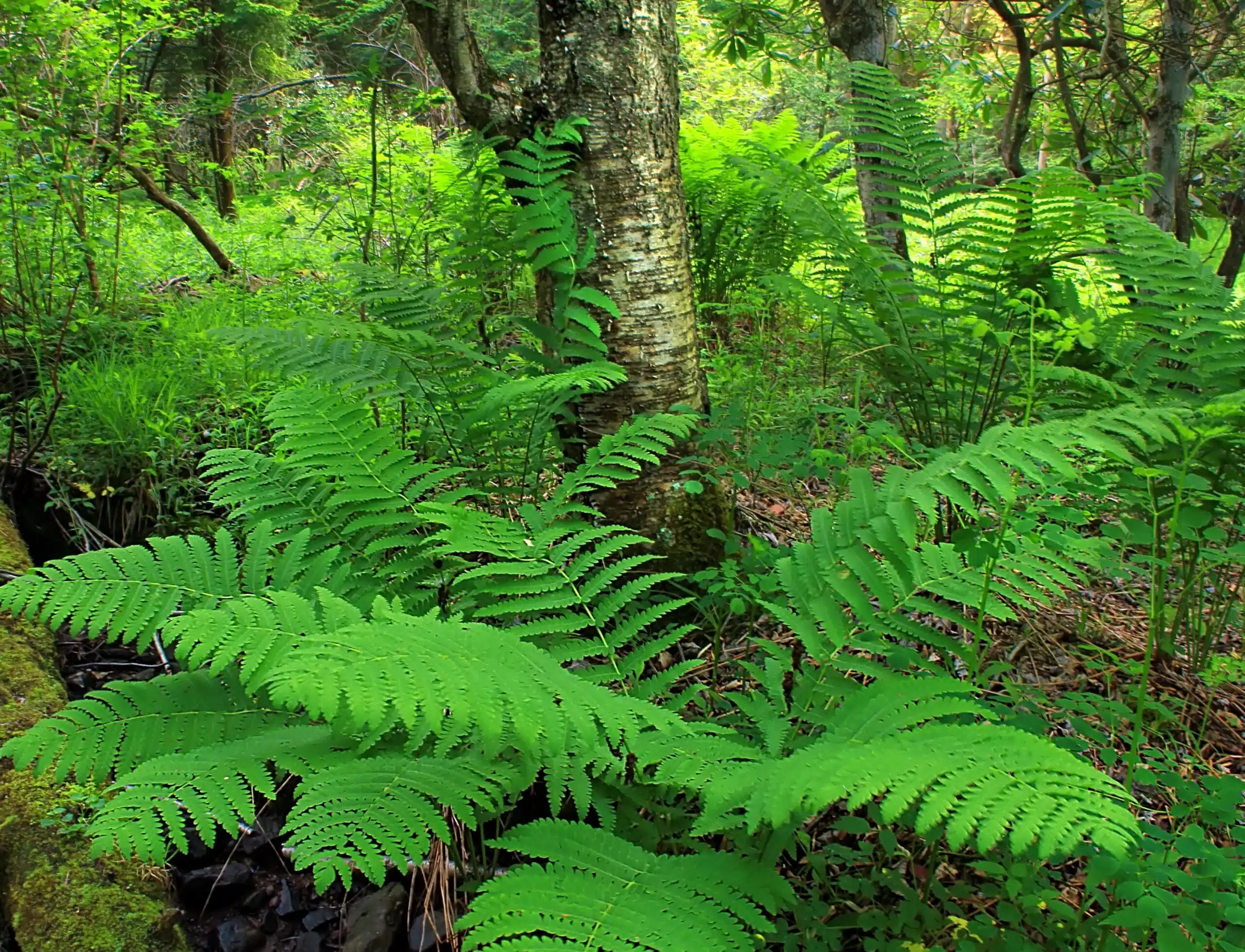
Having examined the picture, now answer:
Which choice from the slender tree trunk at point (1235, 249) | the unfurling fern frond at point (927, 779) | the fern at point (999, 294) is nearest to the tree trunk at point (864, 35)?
the fern at point (999, 294)

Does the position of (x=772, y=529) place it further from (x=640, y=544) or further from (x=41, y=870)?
(x=41, y=870)

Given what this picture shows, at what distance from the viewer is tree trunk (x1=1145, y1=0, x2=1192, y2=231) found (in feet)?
10.3

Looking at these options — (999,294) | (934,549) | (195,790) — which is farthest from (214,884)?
(999,294)

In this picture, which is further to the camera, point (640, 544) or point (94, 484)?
point (94, 484)

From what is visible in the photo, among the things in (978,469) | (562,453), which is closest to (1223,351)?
(978,469)

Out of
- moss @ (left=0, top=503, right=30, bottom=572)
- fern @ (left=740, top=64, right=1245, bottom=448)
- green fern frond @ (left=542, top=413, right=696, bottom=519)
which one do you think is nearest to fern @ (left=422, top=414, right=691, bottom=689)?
green fern frond @ (left=542, top=413, right=696, bottom=519)

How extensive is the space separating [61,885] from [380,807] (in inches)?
35.5

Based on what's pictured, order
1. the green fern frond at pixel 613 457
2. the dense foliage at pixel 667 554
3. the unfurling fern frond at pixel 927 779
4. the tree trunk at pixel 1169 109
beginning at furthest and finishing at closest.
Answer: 1. the tree trunk at pixel 1169 109
2. the green fern frond at pixel 613 457
3. the dense foliage at pixel 667 554
4. the unfurling fern frond at pixel 927 779

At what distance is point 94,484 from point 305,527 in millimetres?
1356

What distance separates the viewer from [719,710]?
6.42 feet

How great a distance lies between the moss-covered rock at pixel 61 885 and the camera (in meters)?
1.53

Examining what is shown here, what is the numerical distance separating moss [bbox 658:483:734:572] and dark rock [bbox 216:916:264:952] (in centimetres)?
134

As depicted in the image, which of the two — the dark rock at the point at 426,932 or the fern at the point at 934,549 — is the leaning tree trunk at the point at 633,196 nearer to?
the fern at the point at 934,549

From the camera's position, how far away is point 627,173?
2.32m
